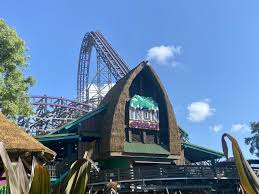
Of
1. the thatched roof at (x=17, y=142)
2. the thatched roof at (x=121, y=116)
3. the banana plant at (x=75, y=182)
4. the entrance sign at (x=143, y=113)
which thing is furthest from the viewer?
the entrance sign at (x=143, y=113)

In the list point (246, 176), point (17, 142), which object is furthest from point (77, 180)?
point (17, 142)

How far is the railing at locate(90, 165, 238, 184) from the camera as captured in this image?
19594 millimetres

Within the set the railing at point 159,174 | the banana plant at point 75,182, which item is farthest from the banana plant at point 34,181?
the railing at point 159,174

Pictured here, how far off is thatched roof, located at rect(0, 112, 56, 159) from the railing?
804 cm

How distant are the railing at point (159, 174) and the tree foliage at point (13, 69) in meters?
5.35

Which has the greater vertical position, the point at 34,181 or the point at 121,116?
the point at 121,116

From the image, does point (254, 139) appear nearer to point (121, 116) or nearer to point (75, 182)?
point (121, 116)

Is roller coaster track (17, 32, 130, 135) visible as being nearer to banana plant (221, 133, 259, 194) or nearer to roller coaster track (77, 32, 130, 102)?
roller coaster track (77, 32, 130, 102)

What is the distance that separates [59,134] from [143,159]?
582cm

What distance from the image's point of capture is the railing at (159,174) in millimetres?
19594

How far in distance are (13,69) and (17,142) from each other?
10063 millimetres

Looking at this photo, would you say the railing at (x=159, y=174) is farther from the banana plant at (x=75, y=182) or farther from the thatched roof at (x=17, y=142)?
the banana plant at (x=75, y=182)

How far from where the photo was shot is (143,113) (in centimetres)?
2498

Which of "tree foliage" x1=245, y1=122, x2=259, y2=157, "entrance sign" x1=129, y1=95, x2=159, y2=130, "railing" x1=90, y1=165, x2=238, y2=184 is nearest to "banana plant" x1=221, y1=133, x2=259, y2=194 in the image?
"railing" x1=90, y1=165, x2=238, y2=184
